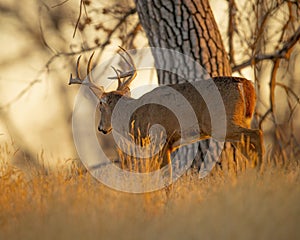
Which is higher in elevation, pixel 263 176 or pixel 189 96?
pixel 189 96

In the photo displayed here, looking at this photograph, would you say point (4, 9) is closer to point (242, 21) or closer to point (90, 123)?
point (90, 123)

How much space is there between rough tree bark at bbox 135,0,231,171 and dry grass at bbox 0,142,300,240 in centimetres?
244

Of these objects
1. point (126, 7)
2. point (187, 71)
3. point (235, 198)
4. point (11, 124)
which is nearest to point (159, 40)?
point (187, 71)

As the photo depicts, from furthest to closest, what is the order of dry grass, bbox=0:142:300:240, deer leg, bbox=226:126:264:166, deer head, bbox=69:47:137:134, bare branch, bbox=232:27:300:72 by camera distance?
bare branch, bbox=232:27:300:72 < deer head, bbox=69:47:137:134 < deer leg, bbox=226:126:264:166 < dry grass, bbox=0:142:300:240

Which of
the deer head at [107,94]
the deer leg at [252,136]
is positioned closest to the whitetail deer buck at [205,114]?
the deer leg at [252,136]

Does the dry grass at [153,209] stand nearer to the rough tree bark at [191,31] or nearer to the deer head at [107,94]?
the deer head at [107,94]

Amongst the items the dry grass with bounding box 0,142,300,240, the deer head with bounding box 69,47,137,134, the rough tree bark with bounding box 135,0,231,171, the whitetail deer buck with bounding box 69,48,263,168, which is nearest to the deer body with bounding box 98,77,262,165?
the whitetail deer buck with bounding box 69,48,263,168

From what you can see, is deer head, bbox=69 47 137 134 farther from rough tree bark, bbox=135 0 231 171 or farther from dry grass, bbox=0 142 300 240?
dry grass, bbox=0 142 300 240

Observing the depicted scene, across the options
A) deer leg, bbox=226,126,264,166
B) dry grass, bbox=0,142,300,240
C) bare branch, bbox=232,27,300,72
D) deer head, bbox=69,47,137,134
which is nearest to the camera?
dry grass, bbox=0,142,300,240

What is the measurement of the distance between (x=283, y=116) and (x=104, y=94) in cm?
1041

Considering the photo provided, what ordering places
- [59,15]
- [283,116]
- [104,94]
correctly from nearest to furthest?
1. [104,94]
2. [59,15]
3. [283,116]

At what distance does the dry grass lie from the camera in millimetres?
4539

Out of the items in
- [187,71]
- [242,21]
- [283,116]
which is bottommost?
[283,116]

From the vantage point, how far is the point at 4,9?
16.4 meters
